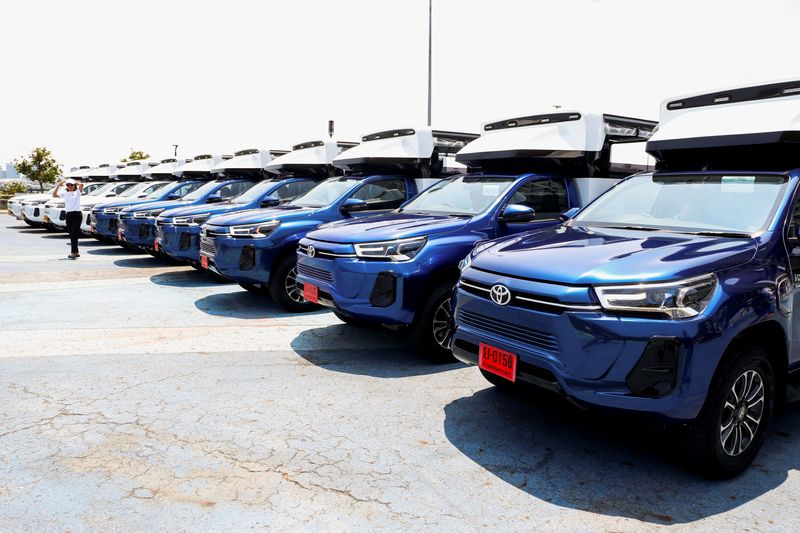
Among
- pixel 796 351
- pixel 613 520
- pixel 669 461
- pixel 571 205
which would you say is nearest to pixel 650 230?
pixel 796 351

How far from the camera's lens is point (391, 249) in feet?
18.5

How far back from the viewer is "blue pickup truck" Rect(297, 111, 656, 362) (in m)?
5.58

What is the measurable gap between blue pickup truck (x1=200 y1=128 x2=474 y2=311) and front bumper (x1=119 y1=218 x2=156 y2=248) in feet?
13.5

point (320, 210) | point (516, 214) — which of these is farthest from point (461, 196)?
point (320, 210)

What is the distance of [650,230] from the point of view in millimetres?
4379

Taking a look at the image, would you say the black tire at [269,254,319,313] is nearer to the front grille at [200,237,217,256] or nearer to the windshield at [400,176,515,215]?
the front grille at [200,237,217,256]

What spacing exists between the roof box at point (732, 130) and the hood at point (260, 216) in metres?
4.47

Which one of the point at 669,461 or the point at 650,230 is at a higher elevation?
the point at 650,230

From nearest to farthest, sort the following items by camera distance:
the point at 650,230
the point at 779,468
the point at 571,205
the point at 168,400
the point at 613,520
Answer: the point at 613,520, the point at 779,468, the point at 650,230, the point at 168,400, the point at 571,205

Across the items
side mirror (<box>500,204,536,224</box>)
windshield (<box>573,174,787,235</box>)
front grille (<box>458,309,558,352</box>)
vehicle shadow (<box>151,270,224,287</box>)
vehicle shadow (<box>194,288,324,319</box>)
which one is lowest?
vehicle shadow (<box>151,270,224,287</box>)

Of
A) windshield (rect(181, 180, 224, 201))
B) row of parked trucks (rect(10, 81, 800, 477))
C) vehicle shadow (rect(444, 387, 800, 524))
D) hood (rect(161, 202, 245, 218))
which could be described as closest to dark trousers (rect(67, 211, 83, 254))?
windshield (rect(181, 180, 224, 201))

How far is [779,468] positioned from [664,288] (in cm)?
149

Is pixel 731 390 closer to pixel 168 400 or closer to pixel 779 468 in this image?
pixel 779 468

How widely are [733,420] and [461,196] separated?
12.8 feet
